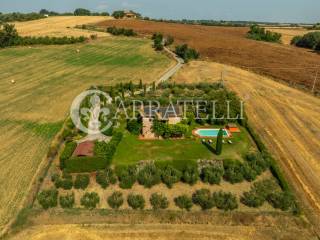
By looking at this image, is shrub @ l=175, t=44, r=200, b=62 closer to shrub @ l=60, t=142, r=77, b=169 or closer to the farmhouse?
shrub @ l=60, t=142, r=77, b=169

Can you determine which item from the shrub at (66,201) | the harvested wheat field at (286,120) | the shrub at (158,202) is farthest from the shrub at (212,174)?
the shrub at (66,201)

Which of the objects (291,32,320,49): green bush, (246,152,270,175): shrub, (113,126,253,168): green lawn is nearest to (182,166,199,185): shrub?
(113,126,253,168): green lawn

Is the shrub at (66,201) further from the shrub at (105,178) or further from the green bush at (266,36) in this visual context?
the green bush at (266,36)

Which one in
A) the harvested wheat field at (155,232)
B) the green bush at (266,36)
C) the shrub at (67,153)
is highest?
the green bush at (266,36)

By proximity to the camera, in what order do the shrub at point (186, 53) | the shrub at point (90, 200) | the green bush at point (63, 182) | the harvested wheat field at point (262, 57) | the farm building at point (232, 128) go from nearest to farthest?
1. the shrub at point (90, 200)
2. the green bush at point (63, 182)
3. the farm building at point (232, 128)
4. the harvested wheat field at point (262, 57)
5. the shrub at point (186, 53)

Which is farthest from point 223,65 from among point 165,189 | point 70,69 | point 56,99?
point 165,189

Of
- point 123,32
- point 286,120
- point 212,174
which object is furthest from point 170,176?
point 123,32

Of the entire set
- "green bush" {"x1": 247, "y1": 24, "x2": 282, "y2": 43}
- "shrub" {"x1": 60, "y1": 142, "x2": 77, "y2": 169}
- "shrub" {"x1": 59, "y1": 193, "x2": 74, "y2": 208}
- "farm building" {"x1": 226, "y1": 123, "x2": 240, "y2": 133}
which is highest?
"green bush" {"x1": 247, "y1": 24, "x2": 282, "y2": 43}
